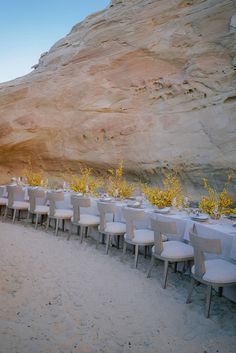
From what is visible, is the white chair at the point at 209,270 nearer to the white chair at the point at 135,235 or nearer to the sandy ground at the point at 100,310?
the sandy ground at the point at 100,310

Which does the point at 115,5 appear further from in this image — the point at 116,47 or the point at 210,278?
the point at 210,278

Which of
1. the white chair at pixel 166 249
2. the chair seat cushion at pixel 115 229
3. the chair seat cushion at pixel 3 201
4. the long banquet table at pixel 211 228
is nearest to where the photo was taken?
the long banquet table at pixel 211 228

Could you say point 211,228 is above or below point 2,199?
above

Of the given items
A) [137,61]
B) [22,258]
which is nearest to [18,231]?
[22,258]

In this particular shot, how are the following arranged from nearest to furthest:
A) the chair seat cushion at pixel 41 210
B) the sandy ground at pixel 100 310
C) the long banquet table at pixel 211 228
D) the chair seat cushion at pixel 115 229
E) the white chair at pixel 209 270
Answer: the sandy ground at pixel 100 310
the white chair at pixel 209 270
the long banquet table at pixel 211 228
the chair seat cushion at pixel 115 229
the chair seat cushion at pixel 41 210

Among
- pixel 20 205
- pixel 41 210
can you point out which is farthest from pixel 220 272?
pixel 20 205

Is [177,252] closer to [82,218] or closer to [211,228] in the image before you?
[211,228]

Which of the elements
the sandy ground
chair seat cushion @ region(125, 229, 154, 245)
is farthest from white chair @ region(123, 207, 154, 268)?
the sandy ground

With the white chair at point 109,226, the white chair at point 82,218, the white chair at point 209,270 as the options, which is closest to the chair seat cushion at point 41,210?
the white chair at point 82,218

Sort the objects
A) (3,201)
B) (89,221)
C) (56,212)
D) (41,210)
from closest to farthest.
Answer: (89,221) → (56,212) → (41,210) → (3,201)

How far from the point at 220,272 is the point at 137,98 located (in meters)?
8.06

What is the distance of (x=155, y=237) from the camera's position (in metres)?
3.84

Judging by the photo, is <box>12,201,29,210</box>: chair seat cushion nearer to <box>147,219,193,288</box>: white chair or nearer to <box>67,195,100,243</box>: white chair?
<box>67,195,100,243</box>: white chair

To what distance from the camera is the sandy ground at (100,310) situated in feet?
8.15
